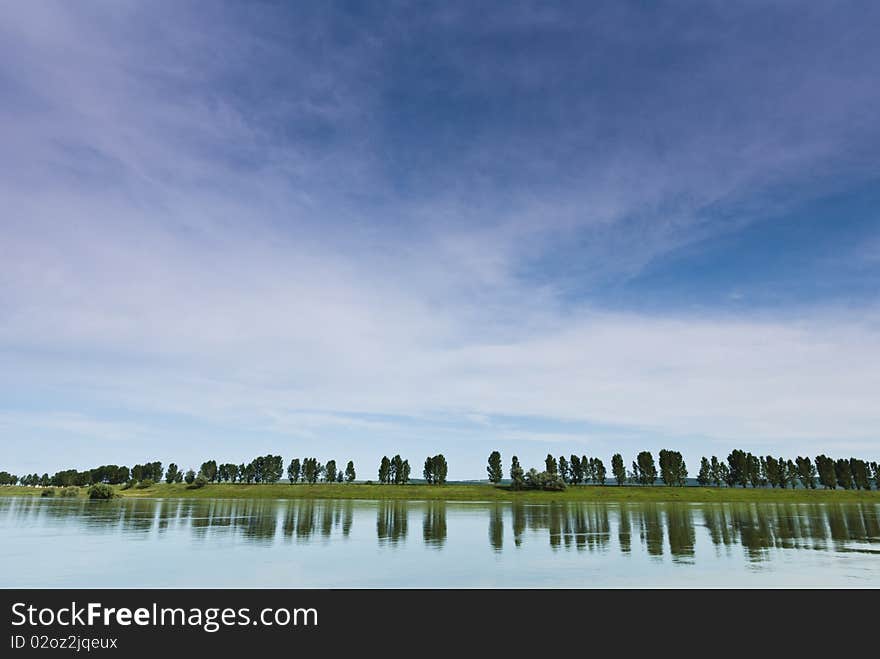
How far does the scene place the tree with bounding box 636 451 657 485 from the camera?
176625mm

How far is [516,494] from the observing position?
144625mm

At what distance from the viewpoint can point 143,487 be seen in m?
184

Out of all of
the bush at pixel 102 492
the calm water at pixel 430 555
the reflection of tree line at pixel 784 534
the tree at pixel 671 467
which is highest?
the tree at pixel 671 467

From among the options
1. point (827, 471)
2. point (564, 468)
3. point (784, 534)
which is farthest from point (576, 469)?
point (784, 534)

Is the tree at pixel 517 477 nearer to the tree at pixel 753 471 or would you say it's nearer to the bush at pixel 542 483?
the bush at pixel 542 483

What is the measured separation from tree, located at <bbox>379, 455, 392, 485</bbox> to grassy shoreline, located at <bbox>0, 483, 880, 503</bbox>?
53.9 ft

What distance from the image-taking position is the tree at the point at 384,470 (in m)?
187

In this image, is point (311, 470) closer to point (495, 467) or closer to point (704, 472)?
point (495, 467)

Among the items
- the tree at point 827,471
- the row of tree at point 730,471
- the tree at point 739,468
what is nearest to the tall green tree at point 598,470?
the row of tree at point 730,471

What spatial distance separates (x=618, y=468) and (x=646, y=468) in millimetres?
9322

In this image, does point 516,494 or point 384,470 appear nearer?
point 516,494

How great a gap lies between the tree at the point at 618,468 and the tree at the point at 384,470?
267ft

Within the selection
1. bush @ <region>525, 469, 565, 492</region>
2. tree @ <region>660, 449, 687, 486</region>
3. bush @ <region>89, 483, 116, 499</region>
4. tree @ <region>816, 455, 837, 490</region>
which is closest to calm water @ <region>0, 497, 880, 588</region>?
bush @ <region>89, 483, 116, 499</region>

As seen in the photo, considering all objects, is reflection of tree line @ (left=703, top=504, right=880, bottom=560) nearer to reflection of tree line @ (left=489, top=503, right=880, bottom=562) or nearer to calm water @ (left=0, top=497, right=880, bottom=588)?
reflection of tree line @ (left=489, top=503, right=880, bottom=562)
